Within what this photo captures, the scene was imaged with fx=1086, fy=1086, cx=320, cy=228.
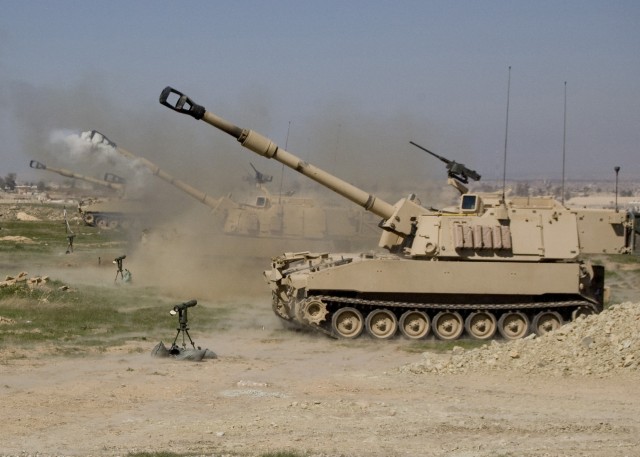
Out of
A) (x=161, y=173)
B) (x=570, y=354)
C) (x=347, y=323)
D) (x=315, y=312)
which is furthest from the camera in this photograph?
(x=161, y=173)

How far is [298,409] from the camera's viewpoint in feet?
48.9

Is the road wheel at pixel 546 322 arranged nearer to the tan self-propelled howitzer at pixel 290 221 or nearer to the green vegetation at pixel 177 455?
the green vegetation at pixel 177 455

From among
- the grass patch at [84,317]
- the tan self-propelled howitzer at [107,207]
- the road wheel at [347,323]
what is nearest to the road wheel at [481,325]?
the road wheel at [347,323]

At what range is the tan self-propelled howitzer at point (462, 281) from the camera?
2391 centimetres

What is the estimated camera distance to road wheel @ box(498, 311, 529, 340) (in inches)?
950

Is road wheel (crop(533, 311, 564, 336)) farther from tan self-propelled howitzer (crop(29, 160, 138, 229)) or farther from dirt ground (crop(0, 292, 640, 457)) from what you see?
tan self-propelled howitzer (crop(29, 160, 138, 229))

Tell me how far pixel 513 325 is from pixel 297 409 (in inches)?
415

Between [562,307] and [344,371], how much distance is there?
7.21 metres

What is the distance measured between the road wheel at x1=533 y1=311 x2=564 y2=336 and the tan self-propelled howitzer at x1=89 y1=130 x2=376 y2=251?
14.5 m

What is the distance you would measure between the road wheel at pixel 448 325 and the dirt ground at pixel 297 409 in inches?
126

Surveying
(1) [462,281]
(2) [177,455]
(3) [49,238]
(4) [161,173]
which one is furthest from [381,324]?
(3) [49,238]

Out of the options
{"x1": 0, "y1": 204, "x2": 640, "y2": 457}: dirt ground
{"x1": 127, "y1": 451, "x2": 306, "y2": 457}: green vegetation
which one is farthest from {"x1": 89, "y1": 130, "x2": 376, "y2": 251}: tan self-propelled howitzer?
{"x1": 127, "y1": 451, "x2": 306, "y2": 457}: green vegetation

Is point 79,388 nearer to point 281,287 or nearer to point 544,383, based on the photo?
point 544,383

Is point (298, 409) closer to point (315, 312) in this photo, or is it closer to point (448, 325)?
point (315, 312)
